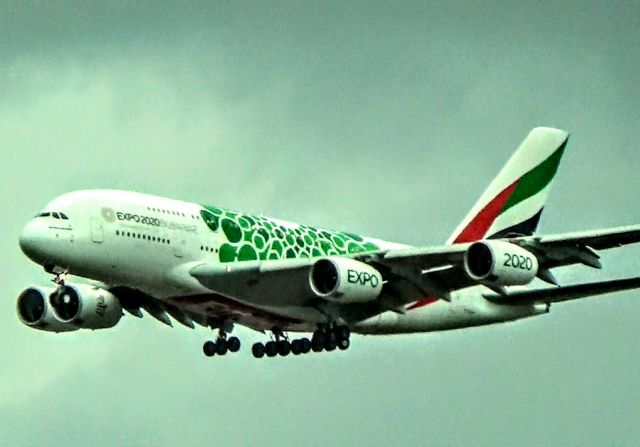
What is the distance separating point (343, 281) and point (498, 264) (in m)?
5.48

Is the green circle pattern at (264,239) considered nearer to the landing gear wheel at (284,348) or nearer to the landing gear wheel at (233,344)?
the landing gear wheel at (284,348)

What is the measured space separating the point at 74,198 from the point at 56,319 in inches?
294

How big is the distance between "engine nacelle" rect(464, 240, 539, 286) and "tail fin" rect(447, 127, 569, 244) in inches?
469

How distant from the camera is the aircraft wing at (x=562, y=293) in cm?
7525

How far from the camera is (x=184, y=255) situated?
247 ft

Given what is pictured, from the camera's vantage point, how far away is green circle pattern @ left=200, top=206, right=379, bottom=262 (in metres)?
76.9

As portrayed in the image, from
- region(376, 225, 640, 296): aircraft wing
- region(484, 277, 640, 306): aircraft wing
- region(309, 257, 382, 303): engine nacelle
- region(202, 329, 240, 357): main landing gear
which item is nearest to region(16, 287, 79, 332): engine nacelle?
region(202, 329, 240, 357): main landing gear

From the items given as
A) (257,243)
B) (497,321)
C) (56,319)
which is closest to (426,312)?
(497,321)

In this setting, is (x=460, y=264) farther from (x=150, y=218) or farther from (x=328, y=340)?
(x=150, y=218)

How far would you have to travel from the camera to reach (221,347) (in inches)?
3162

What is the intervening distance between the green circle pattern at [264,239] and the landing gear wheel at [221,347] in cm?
441

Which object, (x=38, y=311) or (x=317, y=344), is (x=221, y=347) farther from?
(x=38, y=311)

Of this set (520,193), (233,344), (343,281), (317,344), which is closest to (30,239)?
(233,344)

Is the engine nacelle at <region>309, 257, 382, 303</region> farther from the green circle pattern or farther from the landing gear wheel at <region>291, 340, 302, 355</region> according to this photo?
the landing gear wheel at <region>291, 340, 302, 355</region>
